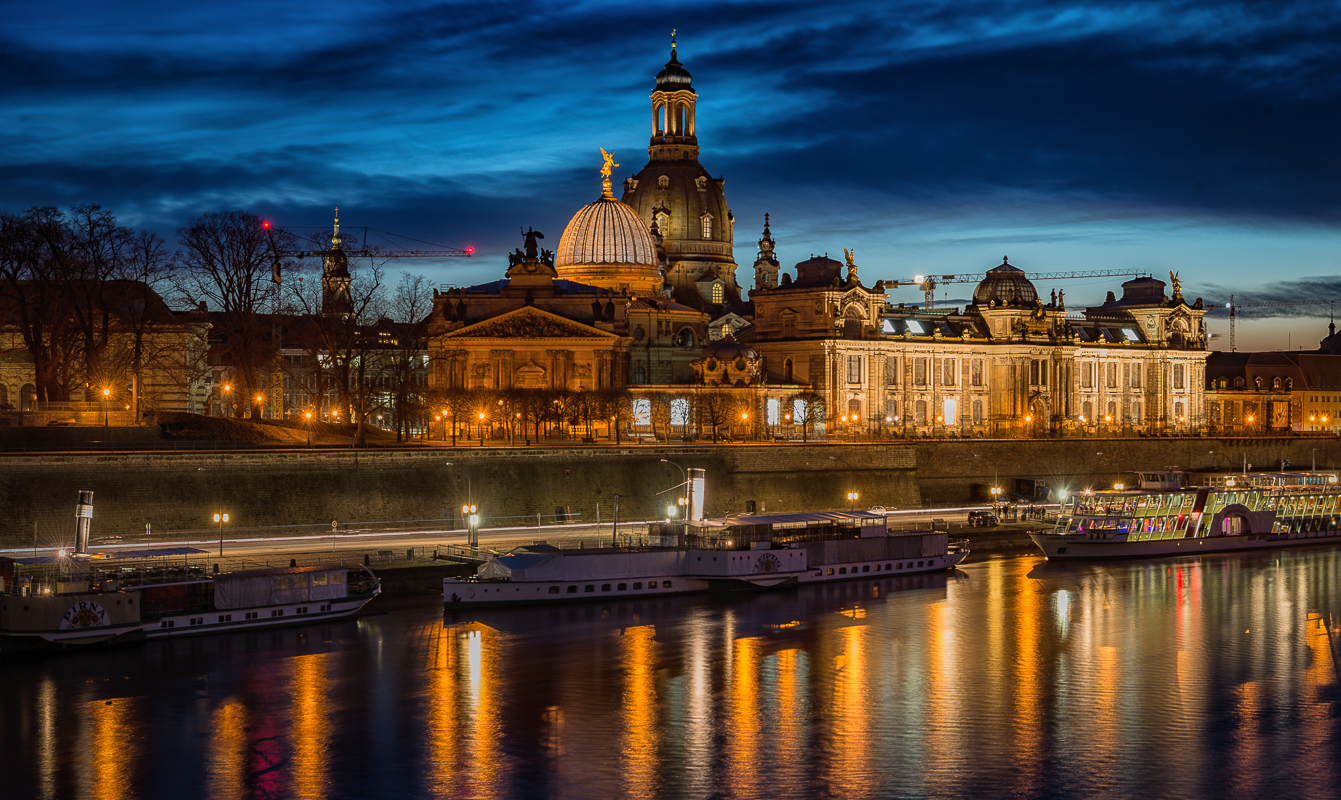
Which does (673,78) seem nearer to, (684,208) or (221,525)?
(684,208)

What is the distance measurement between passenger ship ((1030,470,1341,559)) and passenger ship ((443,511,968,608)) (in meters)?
7.16

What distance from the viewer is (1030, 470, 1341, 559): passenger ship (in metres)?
65.1

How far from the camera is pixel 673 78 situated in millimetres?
121188

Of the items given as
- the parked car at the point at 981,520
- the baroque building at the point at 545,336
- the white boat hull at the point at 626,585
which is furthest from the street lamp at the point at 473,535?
the baroque building at the point at 545,336

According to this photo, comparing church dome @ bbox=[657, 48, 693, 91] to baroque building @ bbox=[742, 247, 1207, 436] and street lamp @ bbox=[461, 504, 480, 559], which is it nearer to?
baroque building @ bbox=[742, 247, 1207, 436]

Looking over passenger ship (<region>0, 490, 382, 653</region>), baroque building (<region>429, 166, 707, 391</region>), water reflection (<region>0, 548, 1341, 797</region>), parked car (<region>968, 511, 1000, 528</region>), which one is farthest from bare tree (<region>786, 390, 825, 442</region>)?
passenger ship (<region>0, 490, 382, 653</region>)

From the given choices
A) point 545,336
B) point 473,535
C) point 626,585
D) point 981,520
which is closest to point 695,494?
point 626,585

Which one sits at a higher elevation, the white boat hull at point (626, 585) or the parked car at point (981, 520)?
the parked car at point (981, 520)

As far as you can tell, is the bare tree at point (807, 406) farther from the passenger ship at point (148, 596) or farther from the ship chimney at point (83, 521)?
the ship chimney at point (83, 521)

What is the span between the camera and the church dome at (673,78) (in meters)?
121

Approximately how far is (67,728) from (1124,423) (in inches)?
3764

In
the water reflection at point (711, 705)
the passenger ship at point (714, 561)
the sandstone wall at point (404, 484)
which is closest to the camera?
the water reflection at point (711, 705)

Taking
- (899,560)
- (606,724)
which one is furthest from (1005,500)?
(606,724)

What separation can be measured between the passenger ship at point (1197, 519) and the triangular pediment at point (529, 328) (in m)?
31.2
